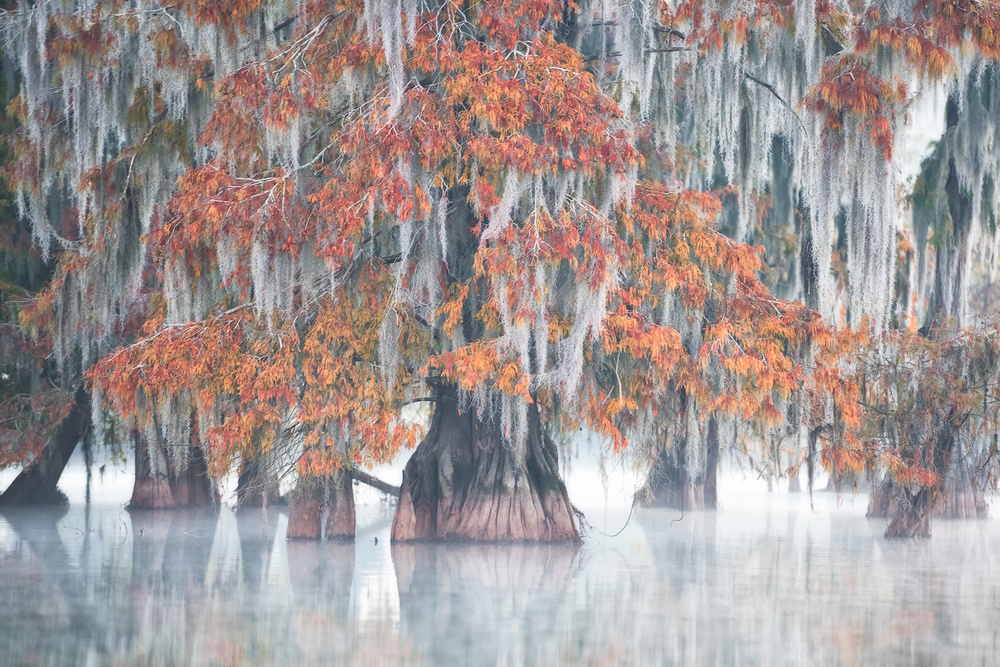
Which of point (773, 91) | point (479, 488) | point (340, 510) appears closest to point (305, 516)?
point (340, 510)

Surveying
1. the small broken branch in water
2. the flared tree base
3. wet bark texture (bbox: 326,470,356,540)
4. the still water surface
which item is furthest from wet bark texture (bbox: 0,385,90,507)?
wet bark texture (bbox: 326,470,356,540)

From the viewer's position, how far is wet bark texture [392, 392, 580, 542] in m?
15.9

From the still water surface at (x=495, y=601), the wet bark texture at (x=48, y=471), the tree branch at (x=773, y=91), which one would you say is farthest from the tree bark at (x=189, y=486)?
the tree branch at (x=773, y=91)

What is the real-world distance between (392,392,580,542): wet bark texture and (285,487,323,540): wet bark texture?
3.72 ft

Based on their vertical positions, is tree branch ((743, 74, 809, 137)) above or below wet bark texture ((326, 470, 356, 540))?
above

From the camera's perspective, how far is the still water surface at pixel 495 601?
27.4 ft

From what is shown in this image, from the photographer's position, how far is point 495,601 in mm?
10664

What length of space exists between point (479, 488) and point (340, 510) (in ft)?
6.42

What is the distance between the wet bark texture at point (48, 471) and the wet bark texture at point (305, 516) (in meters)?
6.81

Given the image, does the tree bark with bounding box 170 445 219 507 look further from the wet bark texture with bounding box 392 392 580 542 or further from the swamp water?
the wet bark texture with bounding box 392 392 580 542

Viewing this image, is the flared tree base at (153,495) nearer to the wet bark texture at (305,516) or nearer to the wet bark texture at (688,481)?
the wet bark texture at (305,516)

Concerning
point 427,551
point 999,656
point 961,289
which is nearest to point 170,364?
point 427,551

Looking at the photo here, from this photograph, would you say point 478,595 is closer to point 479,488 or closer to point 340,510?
point 479,488

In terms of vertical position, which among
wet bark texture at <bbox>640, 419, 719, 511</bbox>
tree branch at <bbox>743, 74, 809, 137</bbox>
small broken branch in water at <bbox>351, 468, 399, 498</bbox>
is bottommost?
wet bark texture at <bbox>640, 419, 719, 511</bbox>
